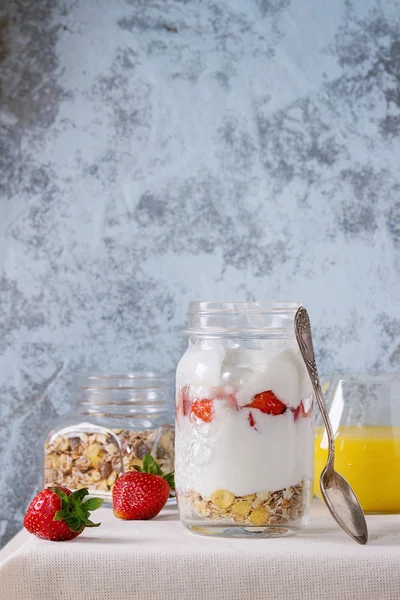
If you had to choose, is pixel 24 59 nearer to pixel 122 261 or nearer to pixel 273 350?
pixel 122 261

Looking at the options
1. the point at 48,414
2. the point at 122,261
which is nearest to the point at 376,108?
the point at 122,261

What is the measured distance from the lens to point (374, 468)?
1155mm

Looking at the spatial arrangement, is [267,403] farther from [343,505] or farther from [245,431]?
[343,505]

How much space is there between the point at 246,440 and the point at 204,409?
0.06 meters

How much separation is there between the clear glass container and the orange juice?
29cm

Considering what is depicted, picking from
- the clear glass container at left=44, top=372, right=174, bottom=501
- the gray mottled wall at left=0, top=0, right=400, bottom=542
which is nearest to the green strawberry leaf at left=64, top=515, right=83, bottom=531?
the clear glass container at left=44, top=372, right=174, bottom=501

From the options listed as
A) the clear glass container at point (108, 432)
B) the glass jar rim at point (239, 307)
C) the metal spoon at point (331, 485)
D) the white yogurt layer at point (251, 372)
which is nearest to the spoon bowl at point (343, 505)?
the metal spoon at point (331, 485)

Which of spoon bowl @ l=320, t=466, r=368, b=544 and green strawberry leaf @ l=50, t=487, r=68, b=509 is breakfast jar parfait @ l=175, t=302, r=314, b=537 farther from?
green strawberry leaf @ l=50, t=487, r=68, b=509

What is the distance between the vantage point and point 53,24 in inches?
58.4

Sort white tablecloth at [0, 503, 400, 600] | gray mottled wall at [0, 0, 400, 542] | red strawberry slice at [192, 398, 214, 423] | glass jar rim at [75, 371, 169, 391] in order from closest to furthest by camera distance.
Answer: white tablecloth at [0, 503, 400, 600]
red strawberry slice at [192, 398, 214, 423]
glass jar rim at [75, 371, 169, 391]
gray mottled wall at [0, 0, 400, 542]

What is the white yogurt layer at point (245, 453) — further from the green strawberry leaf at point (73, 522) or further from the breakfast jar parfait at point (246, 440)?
the green strawberry leaf at point (73, 522)

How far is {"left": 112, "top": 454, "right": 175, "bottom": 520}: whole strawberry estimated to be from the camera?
1077 millimetres

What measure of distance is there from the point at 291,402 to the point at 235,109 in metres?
0.69

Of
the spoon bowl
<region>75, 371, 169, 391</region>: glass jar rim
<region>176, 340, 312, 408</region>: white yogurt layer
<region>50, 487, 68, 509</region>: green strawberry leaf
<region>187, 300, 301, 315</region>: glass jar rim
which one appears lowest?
the spoon bowl
